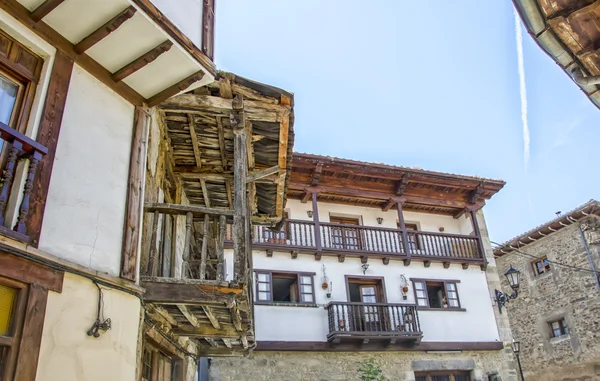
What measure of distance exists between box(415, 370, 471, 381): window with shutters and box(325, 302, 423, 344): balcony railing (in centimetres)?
120

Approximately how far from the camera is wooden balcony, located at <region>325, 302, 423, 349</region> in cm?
1381

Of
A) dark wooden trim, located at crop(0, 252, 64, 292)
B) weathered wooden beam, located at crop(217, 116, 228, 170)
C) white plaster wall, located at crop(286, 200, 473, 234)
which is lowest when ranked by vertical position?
dark wooden trim, located at crop(0, 252, 64, 292)

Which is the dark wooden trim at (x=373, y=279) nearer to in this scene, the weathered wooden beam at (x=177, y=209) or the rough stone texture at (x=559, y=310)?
the rough stone texture at (x=559, y=310)

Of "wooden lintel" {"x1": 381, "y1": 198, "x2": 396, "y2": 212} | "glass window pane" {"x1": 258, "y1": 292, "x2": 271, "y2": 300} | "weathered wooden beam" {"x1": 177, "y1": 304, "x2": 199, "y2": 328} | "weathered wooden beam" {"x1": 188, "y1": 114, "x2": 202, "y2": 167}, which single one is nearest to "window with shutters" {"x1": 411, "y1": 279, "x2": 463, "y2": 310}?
"wooden lintel" {"x1": 381, "y1": 198, "x2": 396, "y2": 212}

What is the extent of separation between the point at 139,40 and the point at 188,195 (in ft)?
14.1

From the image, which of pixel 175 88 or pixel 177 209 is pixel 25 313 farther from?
pixel 175 88

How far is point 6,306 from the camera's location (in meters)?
3.31

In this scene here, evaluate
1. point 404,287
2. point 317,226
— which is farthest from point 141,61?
point 404,287

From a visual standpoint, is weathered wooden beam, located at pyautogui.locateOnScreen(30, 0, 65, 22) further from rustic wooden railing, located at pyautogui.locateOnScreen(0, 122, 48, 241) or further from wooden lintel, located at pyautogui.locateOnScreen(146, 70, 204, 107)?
wooden lintel, located at pyautogui.locateOnScreen(146, 70, 204, 107)

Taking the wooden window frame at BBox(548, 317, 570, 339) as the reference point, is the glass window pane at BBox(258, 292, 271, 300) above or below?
above

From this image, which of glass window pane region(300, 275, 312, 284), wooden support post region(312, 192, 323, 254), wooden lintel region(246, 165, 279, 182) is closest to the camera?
wooden lintel region(246, 165, 279, 182)

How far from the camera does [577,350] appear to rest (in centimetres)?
1823

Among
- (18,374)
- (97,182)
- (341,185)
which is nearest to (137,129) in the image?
(97,182)

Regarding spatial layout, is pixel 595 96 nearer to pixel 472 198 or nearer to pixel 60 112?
pixel 60 112
